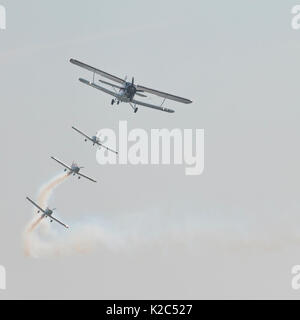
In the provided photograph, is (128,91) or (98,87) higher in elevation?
(98,87)

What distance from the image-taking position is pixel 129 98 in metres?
138

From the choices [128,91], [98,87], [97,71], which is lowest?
[128,91]

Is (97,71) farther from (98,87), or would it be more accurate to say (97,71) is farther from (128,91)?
(128,91)

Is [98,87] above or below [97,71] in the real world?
below

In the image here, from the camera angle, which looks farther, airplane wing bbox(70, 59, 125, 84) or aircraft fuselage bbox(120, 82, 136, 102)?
airplane wing bbox(70, 59, 125, 84)

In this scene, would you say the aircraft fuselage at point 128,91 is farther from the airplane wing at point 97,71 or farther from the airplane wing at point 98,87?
the airplane wing at point 97,71

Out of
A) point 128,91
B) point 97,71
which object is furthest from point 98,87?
point 128,91

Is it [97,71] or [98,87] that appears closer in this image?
[98,87]

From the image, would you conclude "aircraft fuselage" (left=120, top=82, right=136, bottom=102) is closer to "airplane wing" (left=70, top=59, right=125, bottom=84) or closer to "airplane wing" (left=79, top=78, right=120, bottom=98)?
"airplane wing" (left=79, top=78, right=120, bottom=98)
